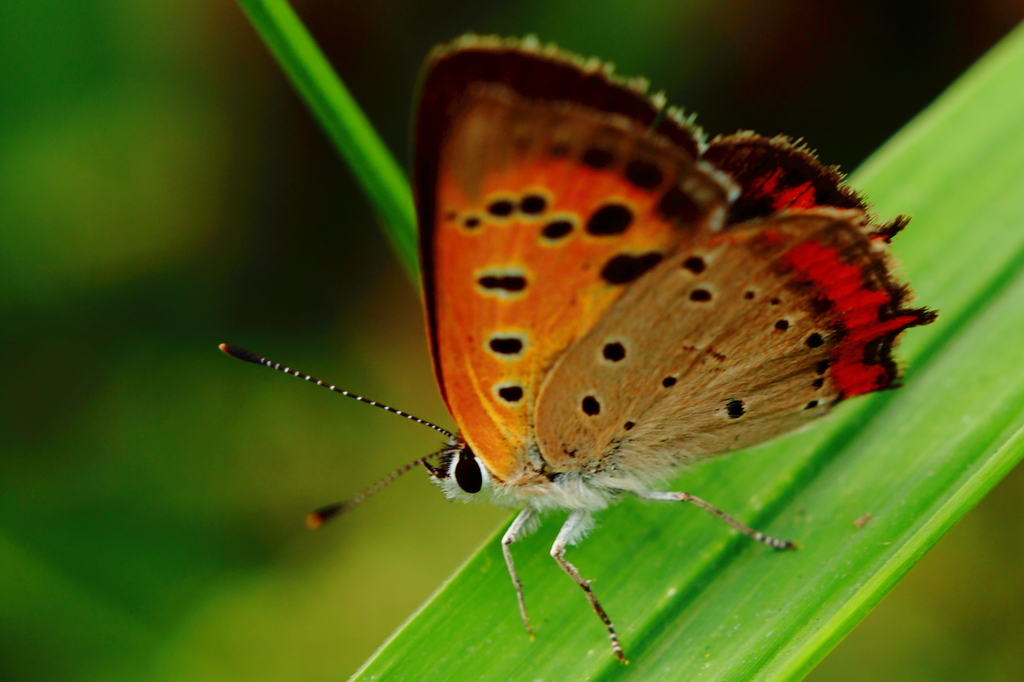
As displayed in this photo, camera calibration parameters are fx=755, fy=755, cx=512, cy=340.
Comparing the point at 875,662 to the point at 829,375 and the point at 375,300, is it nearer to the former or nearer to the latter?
the point at 829,375

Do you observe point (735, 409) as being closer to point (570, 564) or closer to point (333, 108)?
point (570, 564)

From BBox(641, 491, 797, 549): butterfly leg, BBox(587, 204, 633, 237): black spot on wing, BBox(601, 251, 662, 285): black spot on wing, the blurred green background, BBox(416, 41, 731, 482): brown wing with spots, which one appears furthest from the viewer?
the blurred green background

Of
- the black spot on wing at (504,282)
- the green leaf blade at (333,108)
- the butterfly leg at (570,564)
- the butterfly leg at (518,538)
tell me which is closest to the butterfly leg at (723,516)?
the butterfly leg at (570,564)

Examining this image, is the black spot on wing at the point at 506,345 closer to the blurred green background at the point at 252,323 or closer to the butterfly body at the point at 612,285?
the butterfly body at the point at 612,285

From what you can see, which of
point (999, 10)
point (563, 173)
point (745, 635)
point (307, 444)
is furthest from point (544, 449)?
point (999, 10)

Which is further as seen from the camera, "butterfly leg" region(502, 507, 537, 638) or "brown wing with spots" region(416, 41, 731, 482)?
"butterfly leg" region(502, 507, 537, 638)

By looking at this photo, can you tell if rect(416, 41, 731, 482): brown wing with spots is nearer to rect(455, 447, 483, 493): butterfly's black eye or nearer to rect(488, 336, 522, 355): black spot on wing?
rect(488, 336, 522, 355): black spot on wing

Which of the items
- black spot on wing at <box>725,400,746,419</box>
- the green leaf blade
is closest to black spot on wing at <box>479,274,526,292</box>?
the green leaf blade
